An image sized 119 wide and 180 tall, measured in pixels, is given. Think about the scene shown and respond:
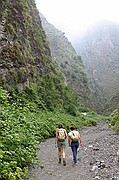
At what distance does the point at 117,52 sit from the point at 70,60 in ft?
267

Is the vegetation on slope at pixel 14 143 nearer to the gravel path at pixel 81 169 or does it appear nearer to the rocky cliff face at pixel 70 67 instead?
the gravel path at pixel 81 169

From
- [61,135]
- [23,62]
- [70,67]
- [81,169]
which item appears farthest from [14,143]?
[70,67]

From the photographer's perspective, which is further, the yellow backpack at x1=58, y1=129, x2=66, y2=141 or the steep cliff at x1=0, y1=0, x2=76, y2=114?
the steep cliff at x1=0, y1=0, x2=76, y2=114

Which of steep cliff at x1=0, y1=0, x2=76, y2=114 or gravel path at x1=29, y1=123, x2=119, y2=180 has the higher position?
steep cliff at x1=0, y1=0, x2=76, y2=114

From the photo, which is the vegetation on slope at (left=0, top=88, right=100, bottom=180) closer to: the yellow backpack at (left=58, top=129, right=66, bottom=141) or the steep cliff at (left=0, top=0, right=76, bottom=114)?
the yellow backpack at (left=58, top=129, right=66, bottom=141)

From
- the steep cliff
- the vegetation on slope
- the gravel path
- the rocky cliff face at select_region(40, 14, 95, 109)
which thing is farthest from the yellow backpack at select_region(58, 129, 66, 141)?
the rocky cliff face at select_region(40, 14, 95, 109)

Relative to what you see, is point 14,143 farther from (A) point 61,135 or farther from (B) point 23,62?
(B) point 23,62

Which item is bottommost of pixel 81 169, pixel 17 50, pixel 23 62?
pixel 81 169

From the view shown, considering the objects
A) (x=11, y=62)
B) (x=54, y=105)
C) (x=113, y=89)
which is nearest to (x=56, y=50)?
(x=113, y=89)

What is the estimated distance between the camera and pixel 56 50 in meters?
116

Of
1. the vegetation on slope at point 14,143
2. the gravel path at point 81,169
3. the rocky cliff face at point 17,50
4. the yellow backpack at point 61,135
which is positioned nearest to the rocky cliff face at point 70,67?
the rocky cliff face at point 17,50

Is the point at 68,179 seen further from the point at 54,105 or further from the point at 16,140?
the point at 54,105

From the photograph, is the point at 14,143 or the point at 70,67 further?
the point at 70,67

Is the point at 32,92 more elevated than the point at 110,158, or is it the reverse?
the point at 32,92
